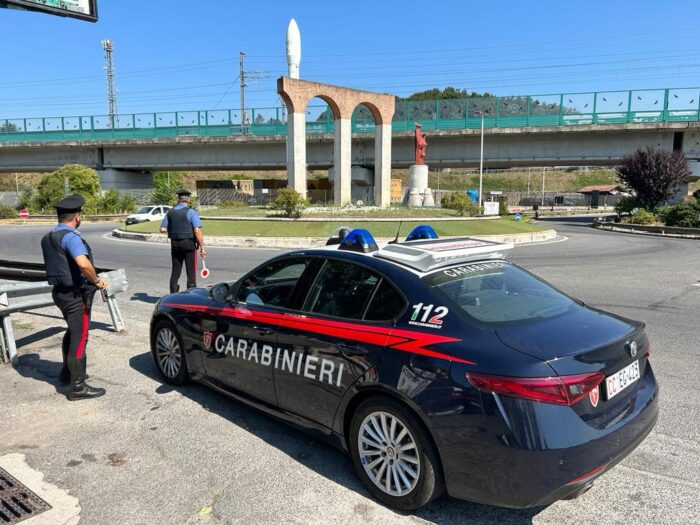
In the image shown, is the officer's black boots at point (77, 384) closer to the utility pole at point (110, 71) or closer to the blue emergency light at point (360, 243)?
the blue emergency light at point (360, 243)

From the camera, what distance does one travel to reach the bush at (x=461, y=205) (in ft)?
90.6

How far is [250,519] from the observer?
9.20ft

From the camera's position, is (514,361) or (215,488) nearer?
(514,361)

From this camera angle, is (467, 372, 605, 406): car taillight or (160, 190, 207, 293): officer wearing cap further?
(160, 190, 207, 293): officer wearing cap

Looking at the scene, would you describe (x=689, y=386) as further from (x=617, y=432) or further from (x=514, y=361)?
(x=514, y=361)

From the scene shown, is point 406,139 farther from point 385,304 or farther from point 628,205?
point 385,304

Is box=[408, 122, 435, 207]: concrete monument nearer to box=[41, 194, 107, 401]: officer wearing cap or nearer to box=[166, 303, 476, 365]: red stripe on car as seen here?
box=[41, 194, 107, 401]: officer wearing cap

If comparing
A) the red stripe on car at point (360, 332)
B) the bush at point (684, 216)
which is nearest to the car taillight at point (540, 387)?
the red stripe on car at point (360, 332)

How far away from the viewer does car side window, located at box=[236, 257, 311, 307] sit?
370 centimetres

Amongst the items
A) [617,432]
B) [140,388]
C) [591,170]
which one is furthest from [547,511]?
[591,170]

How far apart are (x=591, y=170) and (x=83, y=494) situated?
125578mm

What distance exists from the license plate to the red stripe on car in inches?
29.6

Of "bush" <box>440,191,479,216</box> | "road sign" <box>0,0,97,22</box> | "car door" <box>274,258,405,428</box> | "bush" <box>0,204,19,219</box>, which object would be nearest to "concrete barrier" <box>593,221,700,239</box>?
"bush" <box>440,191,479,216</box>

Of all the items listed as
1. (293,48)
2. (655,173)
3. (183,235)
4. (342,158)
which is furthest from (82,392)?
(655,173)
